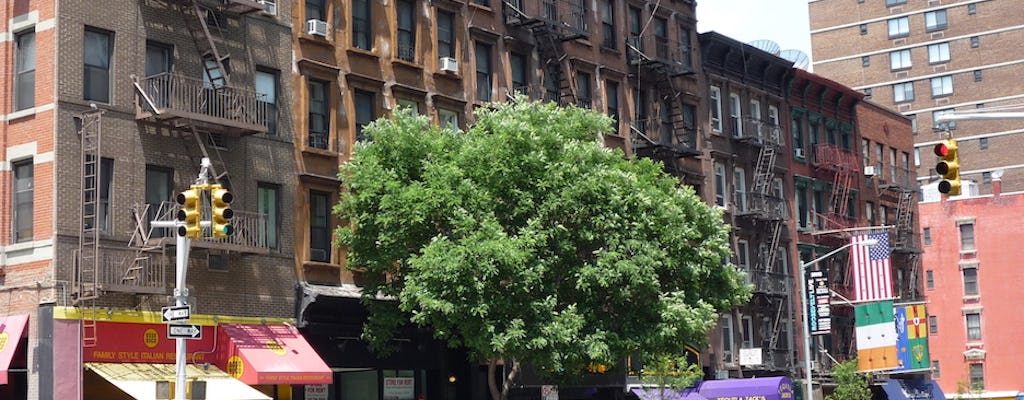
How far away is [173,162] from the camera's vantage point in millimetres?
35469

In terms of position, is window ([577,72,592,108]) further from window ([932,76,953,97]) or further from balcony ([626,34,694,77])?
window ([932,76,953,97])

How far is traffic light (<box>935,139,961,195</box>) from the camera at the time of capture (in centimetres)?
2433

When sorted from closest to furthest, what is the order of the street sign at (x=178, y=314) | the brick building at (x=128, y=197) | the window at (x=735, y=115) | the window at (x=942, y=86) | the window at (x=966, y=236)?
1. the street sign at (x=178, y=314)
2. the brick building at (x=128, y=197)
3. the window at (x=735, y=115)
4. the window at (x=966, y=236)
5. the window at (x=942, y=86)

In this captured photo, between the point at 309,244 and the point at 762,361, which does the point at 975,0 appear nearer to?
the point at 762,361

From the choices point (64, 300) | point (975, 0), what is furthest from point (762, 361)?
point (975, 0)

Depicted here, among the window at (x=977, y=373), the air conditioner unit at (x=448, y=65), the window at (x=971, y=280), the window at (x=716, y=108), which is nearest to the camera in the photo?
the air conditioner unit at (x=448, y=65)

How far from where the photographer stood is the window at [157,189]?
3475cm

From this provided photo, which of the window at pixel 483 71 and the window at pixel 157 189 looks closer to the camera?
the window at pixel 157 189

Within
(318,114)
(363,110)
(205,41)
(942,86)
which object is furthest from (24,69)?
(942,86)

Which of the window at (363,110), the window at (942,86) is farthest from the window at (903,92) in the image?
the window at (363,110)

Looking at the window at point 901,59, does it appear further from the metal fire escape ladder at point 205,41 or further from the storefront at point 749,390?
the metal fire escape ladder at point 205,41

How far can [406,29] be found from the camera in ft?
143

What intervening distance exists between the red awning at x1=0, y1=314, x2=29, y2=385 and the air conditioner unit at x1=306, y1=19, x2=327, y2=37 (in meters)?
11.6

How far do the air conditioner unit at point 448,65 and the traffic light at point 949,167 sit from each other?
21.7 metres
